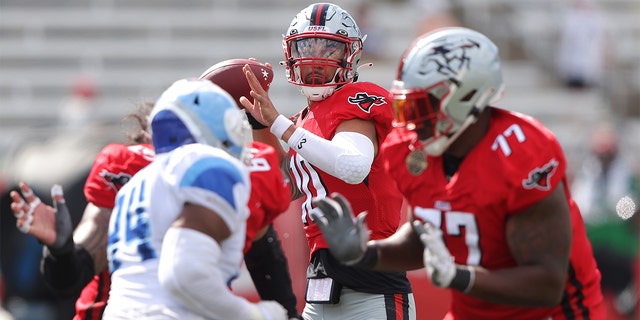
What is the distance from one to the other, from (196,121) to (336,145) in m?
1.14

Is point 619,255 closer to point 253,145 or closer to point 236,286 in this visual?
point 236,286

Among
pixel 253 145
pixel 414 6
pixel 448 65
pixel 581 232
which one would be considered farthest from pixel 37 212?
pixel 414 6

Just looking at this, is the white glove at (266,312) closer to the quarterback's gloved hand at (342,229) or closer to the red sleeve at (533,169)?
the quarterback's gloved hand at (342,229)

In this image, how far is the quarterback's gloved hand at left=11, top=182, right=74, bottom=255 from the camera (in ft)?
13.4

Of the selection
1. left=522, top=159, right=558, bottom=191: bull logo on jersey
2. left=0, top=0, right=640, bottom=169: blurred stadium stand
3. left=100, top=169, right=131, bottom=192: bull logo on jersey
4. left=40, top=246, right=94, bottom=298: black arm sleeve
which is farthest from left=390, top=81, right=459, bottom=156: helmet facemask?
left=0, top=0, right=640, bottom=169: blurred stadium stand

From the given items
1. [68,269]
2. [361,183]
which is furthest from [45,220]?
[361,183]

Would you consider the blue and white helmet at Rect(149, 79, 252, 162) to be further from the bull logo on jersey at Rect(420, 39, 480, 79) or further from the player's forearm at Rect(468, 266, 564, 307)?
the player's forearm at Rect(468, 266, 564, 307)

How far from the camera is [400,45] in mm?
13695

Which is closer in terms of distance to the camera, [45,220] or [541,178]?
[541,178]

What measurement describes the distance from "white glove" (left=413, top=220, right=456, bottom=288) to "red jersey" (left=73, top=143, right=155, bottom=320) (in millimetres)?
1468

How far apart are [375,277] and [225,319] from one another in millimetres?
1387

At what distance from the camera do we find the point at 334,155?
4602mm

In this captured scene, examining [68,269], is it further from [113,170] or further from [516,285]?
[516,285]

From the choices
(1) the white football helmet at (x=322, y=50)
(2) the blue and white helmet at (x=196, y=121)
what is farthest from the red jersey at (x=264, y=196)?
(1) the white football helmet at (x=322, y=50)
